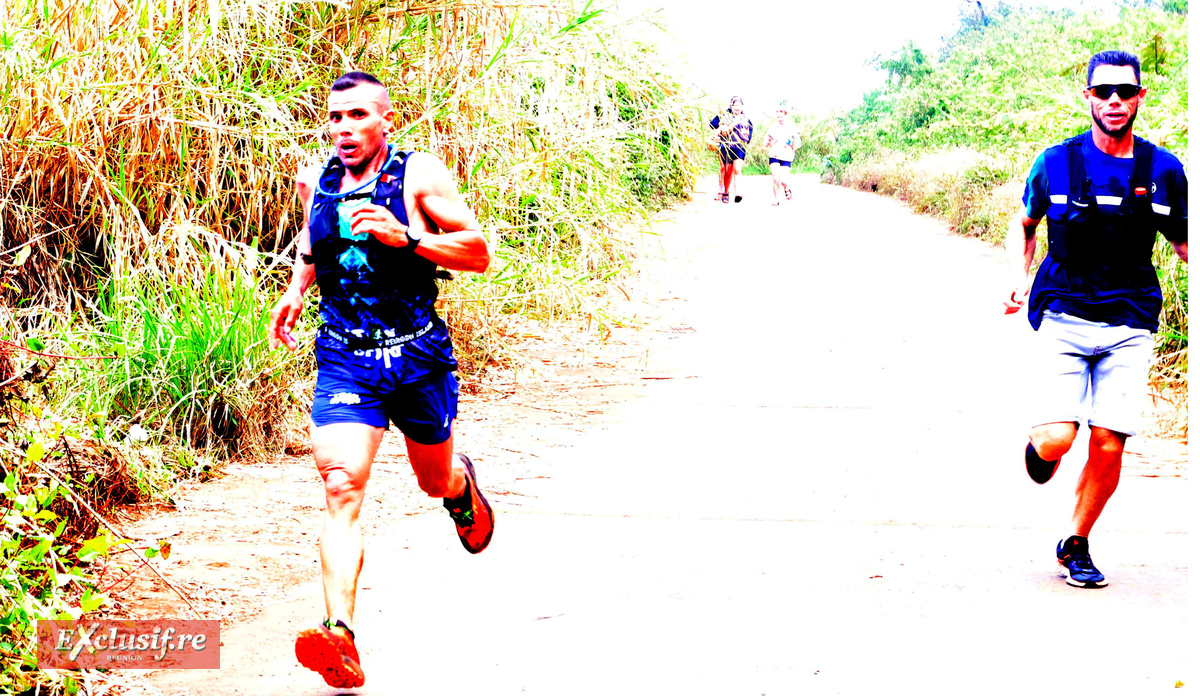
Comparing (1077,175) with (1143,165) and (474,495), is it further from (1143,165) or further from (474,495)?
(474,495)

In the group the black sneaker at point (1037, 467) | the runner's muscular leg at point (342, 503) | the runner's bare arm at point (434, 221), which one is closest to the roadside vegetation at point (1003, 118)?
the black sneaker at point (1037, 467)

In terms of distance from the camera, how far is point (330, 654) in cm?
383

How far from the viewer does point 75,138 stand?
7.80 m

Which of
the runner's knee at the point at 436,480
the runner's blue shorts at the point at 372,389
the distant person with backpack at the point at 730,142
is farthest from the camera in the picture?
the distant person with backpack at the point at 730,142

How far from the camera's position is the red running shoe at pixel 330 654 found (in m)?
3.83

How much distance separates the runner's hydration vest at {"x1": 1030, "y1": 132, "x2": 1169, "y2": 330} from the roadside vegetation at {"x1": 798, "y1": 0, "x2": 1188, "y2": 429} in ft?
10.6

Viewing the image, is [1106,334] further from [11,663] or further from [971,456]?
[11,663]

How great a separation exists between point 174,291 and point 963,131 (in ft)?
69.8

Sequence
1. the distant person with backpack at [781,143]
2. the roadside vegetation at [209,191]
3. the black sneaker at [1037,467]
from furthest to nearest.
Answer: the distant person with backpack at [781,143], the roadside vegetation at [209,191], the black sneaker at [1037,467]

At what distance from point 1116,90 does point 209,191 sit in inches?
215

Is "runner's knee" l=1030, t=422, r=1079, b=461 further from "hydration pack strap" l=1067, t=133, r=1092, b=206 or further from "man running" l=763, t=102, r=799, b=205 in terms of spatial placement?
"man running" l=763, t=102, r=799, b=205

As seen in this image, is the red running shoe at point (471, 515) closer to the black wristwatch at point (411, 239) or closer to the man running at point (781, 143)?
the black wristwatch at point (411, 239)

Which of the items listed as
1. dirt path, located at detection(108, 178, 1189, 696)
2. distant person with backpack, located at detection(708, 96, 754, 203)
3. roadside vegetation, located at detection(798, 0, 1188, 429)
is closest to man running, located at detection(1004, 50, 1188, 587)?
dirt path, located at detection(108, 178, 1189, 696)

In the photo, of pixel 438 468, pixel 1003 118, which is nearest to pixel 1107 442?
pixel 438 468
